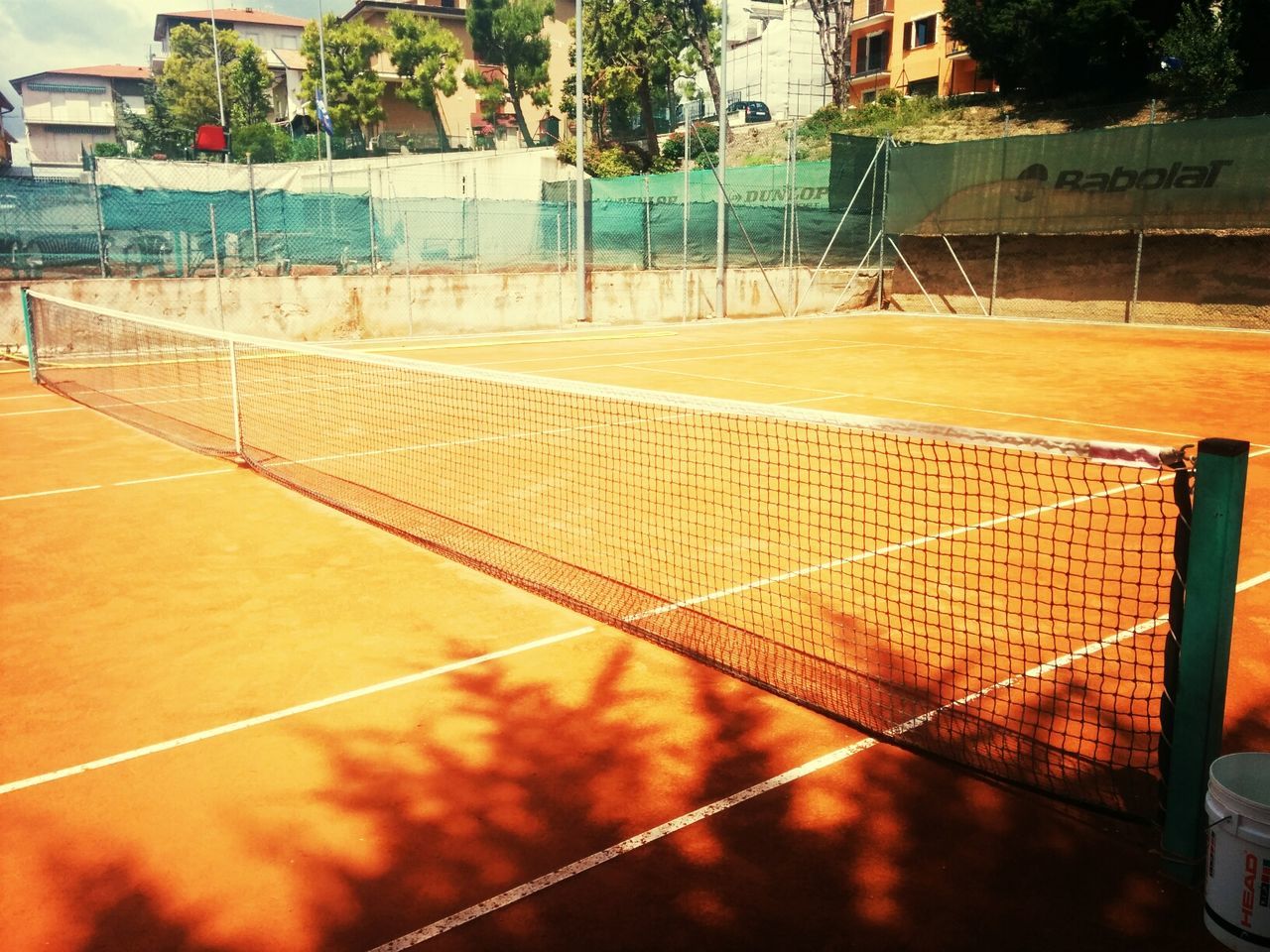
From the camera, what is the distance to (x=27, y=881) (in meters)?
3.22

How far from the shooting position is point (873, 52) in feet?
186

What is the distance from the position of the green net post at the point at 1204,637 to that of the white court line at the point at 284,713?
2.89 metres

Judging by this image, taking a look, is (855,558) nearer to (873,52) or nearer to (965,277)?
(965,277)

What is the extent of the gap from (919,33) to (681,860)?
56.4 metres

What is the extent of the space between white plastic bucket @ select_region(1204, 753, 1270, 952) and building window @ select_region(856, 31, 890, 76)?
193ft

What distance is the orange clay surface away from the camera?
303cm

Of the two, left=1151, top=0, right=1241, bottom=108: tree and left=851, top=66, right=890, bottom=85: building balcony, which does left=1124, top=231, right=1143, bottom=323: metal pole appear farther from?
left=851, top=66, right=890, bottom=85: building balcony

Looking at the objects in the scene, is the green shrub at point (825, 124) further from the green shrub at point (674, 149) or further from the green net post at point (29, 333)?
the green net post at point (29, 333)

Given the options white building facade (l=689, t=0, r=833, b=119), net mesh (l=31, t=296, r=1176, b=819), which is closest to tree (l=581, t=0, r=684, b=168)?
white building facade (l=689, t=0, r=833, b=119)

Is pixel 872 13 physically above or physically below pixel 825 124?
above

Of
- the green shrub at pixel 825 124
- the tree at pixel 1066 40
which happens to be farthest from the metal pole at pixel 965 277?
the green shrub at pixel 825 124

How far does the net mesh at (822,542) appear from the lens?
4.30 m

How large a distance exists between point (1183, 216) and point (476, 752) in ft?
81.7

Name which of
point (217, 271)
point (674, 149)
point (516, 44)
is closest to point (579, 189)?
point (217, 271)
